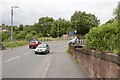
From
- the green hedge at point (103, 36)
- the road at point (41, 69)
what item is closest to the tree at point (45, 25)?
the road at point (41, 69)

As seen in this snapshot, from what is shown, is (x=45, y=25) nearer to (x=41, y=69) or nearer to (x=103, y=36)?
(x=41, y=69)

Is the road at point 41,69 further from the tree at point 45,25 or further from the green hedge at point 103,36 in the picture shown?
the tree at point 45,25

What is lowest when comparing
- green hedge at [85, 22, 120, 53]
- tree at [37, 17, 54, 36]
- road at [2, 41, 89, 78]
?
road at [2, 41, 89, 78]

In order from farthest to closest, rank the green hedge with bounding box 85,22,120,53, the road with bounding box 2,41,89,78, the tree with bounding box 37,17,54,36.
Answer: the tree with bounding box 37,17,54,36 < the green hedge with bounding box 85,22,120,53 < the road with bounding box 2,41,89,78

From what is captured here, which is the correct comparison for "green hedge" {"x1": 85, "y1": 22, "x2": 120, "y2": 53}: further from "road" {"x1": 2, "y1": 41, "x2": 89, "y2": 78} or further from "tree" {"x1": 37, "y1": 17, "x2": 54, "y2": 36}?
"tree" {"x1": 37, "y1": 17, "x2": 54, "y2": 36}

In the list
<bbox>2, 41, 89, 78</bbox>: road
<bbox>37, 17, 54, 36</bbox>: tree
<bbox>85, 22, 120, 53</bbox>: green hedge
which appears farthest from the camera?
<bbox>37, 17, 54, 36</bbox>: tree

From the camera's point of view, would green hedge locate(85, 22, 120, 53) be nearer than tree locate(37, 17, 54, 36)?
Yes

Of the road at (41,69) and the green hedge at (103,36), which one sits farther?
the green hedge at (103,36)

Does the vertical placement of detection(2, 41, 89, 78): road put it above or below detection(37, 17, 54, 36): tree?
below

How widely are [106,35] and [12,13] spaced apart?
41.2 m

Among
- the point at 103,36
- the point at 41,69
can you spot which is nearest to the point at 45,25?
the point at 41,69

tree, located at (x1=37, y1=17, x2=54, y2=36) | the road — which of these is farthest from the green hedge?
tree, located at (x1=37, y1=17, x2=54, y2=36)

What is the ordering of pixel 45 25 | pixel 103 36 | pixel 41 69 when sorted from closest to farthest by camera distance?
pixel 103 36, pixel 41 69, pixel 45 25

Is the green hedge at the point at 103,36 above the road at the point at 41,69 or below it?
above
